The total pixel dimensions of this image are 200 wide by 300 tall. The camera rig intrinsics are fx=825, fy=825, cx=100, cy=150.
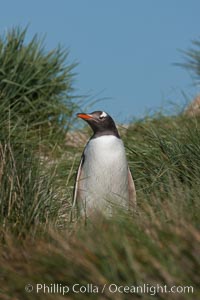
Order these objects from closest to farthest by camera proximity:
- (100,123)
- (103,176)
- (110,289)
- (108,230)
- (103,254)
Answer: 1. (110,289)
2. (103,254)
3. (108,230)
4. (103,176)
5. (100,123)

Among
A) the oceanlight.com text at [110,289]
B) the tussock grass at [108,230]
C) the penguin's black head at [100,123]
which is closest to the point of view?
the oceanlight.com text at [110,289]

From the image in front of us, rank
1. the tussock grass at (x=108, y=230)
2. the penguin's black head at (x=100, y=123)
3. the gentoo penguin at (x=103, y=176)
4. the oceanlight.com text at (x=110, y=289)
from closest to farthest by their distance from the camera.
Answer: the oceanlight.com text at (x=110, y=289)
the tussock grass at (x=108, y=230)
the gentoo penguin at (x=103, y=176)
the penguin's black head at (x=100, y=123)

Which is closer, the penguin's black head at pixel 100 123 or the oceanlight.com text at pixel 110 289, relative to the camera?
the oceanlight.com text at pixel 110 289

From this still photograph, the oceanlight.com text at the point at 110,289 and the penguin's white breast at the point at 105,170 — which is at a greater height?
the penguin's white breast at the point at 105,170

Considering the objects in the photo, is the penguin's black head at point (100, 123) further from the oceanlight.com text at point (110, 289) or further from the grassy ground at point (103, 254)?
the oceanlight.com text at point (110, 289)

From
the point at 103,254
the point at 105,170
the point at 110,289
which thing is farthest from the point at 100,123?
the point at 110,289

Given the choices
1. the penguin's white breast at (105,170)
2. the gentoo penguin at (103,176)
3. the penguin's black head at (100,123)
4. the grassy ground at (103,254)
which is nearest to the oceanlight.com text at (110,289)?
the grassy ground at (103,254)

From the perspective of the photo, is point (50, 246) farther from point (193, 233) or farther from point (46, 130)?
point (46, 130)

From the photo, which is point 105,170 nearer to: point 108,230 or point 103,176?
point 103,176

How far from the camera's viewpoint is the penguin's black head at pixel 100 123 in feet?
26.2

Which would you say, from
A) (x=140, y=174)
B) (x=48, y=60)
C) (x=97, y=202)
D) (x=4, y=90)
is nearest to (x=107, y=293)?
(x=97, y=202)

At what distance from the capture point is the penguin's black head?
798 centimetres

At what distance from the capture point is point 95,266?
4.42 metres

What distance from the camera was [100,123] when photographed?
317 inches
